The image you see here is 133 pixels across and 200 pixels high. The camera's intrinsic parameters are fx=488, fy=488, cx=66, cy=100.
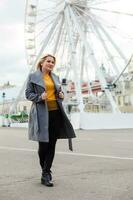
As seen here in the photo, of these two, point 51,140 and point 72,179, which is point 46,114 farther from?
point 72,179

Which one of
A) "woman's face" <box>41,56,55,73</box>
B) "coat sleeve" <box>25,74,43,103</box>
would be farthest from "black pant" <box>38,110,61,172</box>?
"woman's face" <box>41,56,55,73</box>

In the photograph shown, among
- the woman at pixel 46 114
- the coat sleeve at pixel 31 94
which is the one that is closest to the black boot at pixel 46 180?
the woman at pixel 46 114

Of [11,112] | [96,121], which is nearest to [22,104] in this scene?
[11,112]

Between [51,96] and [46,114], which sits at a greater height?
[51,96]

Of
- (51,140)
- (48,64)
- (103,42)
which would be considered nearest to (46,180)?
(51,140)

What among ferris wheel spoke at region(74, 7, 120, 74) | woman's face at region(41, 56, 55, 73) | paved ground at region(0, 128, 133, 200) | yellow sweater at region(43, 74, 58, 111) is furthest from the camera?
ferris wheel spoke at region(74, 7, 120, 74)

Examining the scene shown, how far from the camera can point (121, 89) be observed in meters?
44.1

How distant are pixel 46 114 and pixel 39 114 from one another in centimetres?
9

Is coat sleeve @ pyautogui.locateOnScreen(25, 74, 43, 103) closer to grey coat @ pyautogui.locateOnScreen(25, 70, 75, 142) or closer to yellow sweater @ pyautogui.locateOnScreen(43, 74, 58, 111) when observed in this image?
grey coat @ pyautogui.locateOnScreen(25, 70, 75, 142)

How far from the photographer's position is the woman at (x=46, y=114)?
5984 mm

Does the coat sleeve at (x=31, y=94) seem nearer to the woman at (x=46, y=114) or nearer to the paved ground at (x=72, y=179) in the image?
the woman at (x=46, y=114)

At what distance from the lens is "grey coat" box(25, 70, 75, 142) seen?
5.96m

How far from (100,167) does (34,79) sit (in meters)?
2.54

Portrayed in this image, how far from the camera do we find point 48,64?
6168 millimetres
